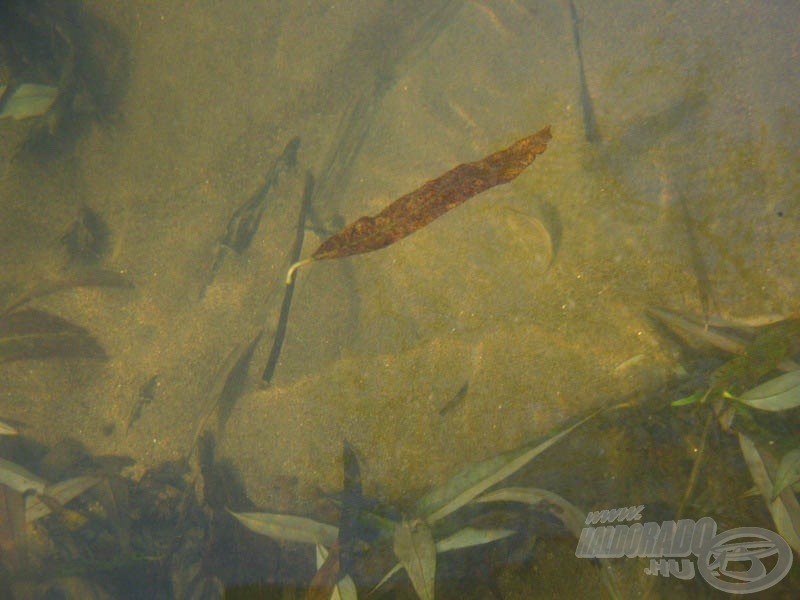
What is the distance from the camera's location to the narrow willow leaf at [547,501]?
1642 mm

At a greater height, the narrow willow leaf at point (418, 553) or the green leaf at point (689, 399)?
the green leaf at point (689, 399)

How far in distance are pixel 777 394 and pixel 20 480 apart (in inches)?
131

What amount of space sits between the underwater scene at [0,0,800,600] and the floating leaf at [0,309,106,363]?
0.02 metres

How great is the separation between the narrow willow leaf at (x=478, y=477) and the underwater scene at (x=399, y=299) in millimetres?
13

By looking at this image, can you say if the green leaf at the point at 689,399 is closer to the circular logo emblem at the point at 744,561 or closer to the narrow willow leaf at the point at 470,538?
the circular logo emblem at the point at 744,561

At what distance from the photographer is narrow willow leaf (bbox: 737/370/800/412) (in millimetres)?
1488

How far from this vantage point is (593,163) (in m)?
2.01

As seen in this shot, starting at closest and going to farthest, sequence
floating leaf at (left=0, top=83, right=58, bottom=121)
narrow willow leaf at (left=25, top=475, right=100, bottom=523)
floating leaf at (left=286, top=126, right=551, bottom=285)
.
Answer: floating leaf at (left=286, top=126, right=551, bottom=285) < narrow willow leaf at (left=25, top=475, right=100, bottom=523) < floating leaf at (left=0, top=83, right=58, bottom=121)

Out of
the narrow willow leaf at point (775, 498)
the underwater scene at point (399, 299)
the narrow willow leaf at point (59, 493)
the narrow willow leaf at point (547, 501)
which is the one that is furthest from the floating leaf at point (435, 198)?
the narrow willow leaf at point (59, 493)

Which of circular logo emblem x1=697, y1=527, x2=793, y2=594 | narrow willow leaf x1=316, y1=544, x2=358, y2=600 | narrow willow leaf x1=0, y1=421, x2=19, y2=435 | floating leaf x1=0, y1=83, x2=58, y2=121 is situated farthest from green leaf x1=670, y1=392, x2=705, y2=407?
floating leaf x1=0, y1=83, x2=58, y2=121

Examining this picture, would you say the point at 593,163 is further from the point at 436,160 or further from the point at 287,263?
the point at 287,263

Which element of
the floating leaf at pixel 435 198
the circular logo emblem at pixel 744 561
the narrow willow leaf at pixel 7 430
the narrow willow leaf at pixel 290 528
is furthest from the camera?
the narrow willow leaf at pixel 7 430

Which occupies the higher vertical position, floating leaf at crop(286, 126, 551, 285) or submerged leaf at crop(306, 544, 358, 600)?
floating leaf at crop(286, 126, 551, 285)

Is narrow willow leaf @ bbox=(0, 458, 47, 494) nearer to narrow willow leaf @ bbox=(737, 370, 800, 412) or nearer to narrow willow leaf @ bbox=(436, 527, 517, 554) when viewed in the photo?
narrow willow leaf @ bbox=(436, 527, 517, 554)
